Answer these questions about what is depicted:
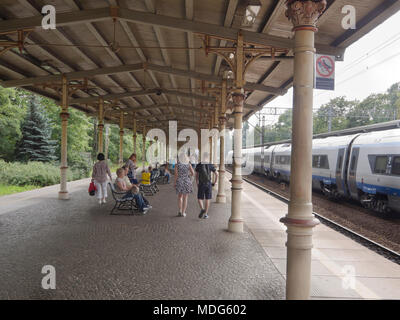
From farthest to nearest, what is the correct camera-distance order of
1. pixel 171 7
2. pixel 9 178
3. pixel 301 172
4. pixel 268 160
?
1. pixel 268 160
2. pixel 9 178
3. pixel 171 7
4. pixel 301 172

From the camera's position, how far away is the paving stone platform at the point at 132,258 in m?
3.76

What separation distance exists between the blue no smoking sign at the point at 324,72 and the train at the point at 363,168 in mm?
3790

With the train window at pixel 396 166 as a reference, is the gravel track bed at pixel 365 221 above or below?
below

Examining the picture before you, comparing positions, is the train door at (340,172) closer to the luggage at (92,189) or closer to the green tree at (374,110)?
the luggage at (92,189)

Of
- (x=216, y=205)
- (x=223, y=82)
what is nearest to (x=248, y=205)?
(x=216, y=205)

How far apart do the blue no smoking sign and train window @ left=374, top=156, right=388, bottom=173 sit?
13.4 feet

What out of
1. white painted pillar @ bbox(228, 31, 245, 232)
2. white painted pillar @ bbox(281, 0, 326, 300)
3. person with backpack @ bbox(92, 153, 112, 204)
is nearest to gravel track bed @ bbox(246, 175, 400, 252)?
white painted pillar @ bbox(228, 31, 245, 232)

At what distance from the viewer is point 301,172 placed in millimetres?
3006

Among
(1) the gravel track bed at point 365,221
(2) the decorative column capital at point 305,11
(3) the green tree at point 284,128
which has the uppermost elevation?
(3) the green tree at point 284,128

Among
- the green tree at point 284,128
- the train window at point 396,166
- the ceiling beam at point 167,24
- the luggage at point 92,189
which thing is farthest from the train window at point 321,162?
the green tree at point 284,128

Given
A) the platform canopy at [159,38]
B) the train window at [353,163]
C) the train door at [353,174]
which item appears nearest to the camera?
the platform canopy at [159,38]

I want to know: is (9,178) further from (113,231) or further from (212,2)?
(212,2)

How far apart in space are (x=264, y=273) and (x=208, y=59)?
839 cm
